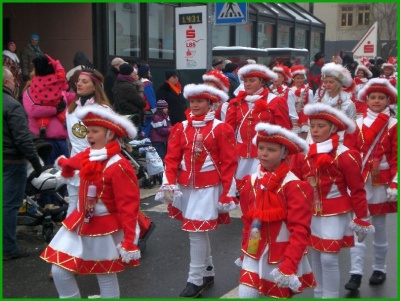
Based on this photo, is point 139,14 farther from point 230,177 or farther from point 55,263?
point 55,263

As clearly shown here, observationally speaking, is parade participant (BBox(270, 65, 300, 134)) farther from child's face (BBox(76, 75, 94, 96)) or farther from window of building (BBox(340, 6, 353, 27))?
window of building (BBox(340, 6, 353, 27))

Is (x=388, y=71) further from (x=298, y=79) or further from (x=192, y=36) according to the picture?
(x=192, y=36)

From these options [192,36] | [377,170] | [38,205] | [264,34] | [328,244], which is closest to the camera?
[328,244]

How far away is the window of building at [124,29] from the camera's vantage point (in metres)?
15.4

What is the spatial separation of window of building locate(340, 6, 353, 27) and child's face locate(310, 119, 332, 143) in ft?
164

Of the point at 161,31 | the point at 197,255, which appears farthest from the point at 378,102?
the point at 161,31

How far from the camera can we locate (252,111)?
746 centimetres

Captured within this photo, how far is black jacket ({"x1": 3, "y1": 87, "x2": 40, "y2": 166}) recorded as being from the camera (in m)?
6.32

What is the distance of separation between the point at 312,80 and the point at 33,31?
719 cm

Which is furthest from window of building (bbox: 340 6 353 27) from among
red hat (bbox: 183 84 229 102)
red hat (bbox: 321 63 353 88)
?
red hat (bbox: 183 84 229 102)

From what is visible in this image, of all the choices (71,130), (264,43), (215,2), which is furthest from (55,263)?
(264,43)

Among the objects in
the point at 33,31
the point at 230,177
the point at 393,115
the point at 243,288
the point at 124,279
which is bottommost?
the point at 124,279

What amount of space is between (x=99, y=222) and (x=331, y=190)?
6.24 ft

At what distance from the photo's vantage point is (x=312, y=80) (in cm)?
1648
